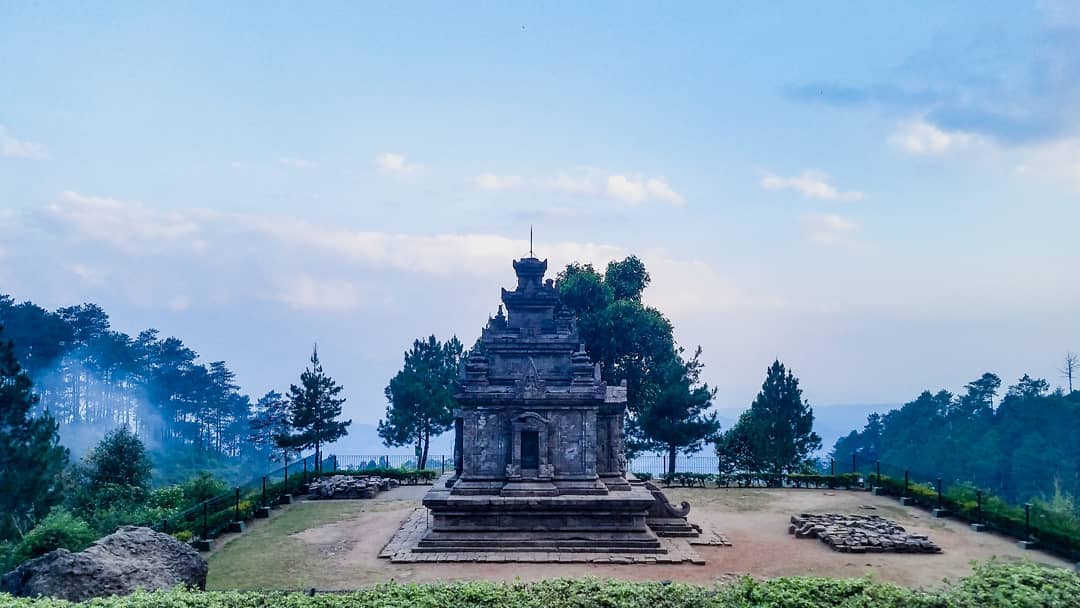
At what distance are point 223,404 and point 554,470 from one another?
68.1 metres

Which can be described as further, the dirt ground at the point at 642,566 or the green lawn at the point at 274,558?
the dirt ground at the point at 642,566

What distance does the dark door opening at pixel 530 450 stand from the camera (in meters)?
25.6

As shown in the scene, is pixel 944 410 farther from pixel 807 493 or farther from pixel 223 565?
pixel 223 565

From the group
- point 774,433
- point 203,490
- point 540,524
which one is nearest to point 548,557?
point 540,524

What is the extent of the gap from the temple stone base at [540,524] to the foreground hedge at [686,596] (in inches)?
439

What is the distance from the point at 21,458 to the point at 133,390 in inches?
2198

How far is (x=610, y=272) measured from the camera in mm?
54906

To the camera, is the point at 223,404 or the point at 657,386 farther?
the point at 223,404

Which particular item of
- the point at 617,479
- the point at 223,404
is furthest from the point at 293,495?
the point at 223,404

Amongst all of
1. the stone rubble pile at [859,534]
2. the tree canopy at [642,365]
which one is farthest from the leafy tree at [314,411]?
the stone rubble pile at [859,534]

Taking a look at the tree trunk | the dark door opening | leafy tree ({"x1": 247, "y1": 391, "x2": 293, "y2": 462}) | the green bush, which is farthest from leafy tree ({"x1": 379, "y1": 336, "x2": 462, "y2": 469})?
the green bush

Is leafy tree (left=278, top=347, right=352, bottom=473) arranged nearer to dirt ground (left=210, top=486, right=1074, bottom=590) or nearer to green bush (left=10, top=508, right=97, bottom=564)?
dirt ground (left=210, top=486, right=1074, bottom=590)

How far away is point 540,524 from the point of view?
24.2m

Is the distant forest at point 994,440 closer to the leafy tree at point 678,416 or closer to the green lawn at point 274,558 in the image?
the leafy tree at point 678,416
